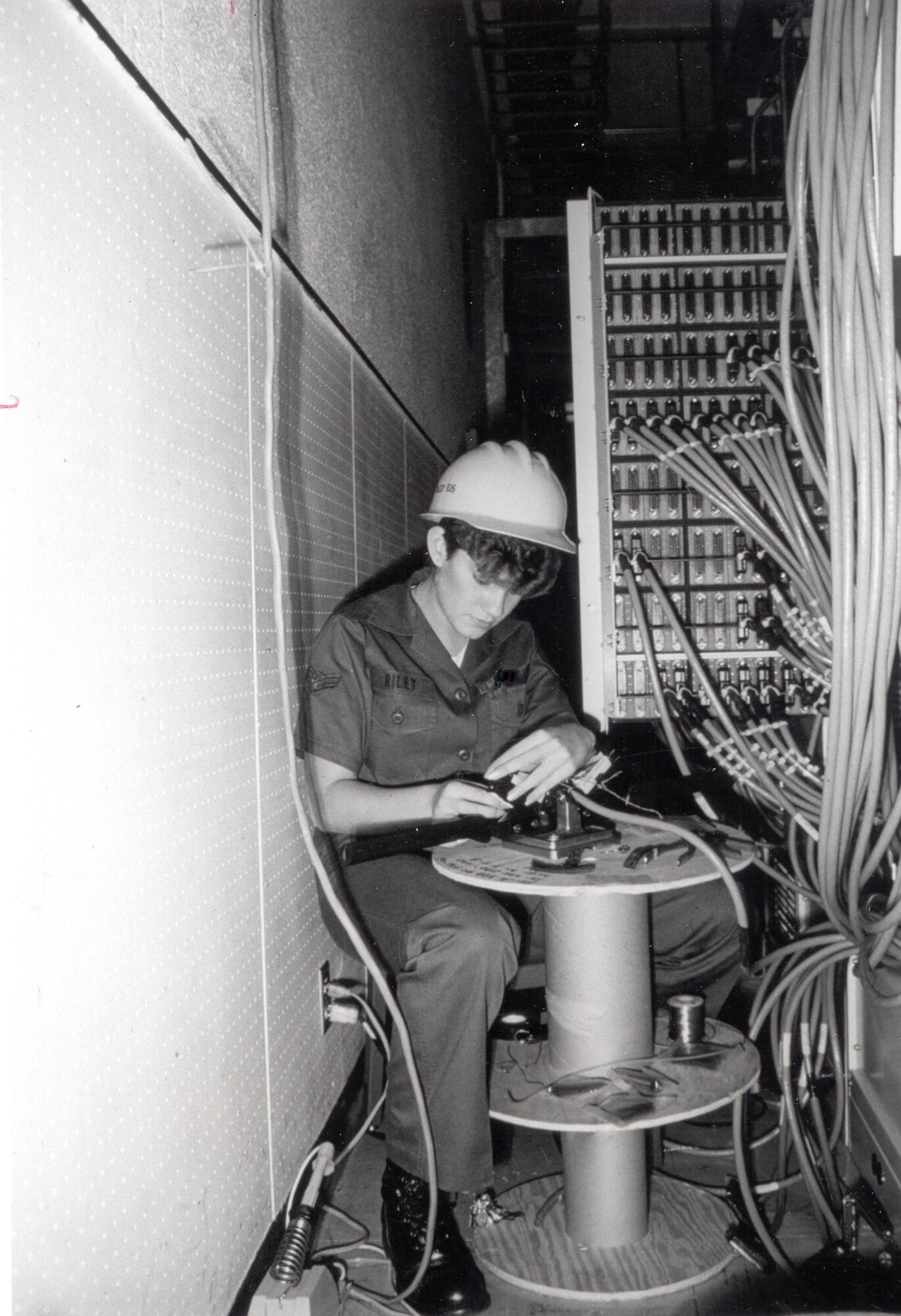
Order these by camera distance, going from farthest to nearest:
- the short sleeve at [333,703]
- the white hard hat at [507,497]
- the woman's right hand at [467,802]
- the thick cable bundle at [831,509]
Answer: the white hard hat at [507,497] → the short sleeve at [333,703] → the woman's right hand at [467,802] → the thick cable bundle at [831,509]

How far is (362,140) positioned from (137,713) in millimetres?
2412

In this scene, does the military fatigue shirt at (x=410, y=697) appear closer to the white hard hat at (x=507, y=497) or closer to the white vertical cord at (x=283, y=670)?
the white hard hat at (x=507, y=497)

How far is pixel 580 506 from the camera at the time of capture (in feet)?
8.21

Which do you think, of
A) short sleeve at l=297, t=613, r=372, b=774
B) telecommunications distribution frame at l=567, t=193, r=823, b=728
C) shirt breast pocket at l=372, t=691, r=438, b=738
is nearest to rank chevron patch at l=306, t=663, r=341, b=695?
short sleeve at l=297, t=613, r=372, b=774

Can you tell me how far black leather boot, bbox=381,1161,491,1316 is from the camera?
1.79 meters

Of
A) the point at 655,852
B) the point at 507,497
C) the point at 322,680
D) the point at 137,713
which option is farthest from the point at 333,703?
the point at 137,713

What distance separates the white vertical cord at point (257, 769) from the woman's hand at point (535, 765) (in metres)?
0.52

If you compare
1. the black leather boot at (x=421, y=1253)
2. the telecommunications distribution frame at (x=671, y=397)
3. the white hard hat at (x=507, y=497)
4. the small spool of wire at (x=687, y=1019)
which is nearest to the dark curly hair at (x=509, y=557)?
the white hard hat at (x=507, y=497)

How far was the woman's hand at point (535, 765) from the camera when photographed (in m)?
2.07

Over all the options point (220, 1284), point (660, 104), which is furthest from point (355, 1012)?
point (660, 104)

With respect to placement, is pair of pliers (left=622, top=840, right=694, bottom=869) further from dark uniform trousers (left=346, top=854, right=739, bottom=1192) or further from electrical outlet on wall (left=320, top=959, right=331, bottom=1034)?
electrical outlet on wall (left=320, top=959, right=331, bottom=1034)

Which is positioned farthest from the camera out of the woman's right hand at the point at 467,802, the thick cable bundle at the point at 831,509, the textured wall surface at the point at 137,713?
the woman's right hand at the point at 467,802

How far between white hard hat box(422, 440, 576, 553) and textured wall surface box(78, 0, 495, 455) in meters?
0.58

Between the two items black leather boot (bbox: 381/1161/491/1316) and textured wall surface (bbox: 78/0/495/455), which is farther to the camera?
black leather boot (bbox: 381/1161/491/1316)
